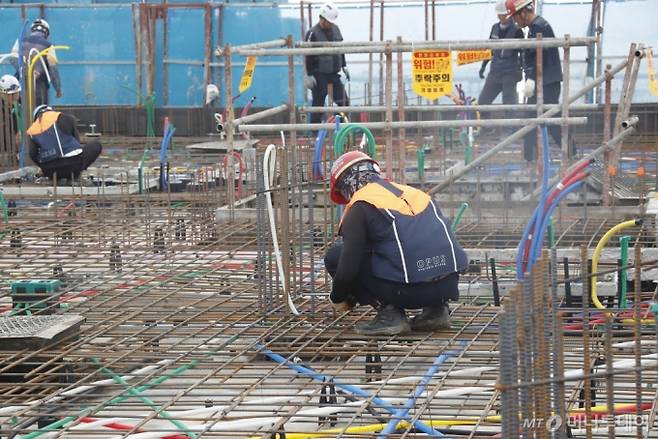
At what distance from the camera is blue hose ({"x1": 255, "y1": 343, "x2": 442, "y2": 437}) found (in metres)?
5.48

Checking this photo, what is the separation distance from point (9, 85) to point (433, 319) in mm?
10481

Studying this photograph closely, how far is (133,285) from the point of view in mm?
8602

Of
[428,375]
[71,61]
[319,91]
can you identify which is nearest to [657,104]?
[319,91]

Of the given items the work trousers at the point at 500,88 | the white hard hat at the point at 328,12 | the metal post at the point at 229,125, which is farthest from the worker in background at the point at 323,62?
the metal post at the point at 229,125

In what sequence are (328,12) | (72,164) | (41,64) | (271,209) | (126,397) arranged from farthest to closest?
(41,64)
(328,12)
(72,164)
(271,209)
(126,397)

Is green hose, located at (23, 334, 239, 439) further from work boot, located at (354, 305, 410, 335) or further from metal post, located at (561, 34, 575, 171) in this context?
metal post, located at (561, 34, 575, 171)

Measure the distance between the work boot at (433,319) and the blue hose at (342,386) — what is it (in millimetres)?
785

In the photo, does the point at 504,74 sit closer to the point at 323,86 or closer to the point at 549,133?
the point at 549,133

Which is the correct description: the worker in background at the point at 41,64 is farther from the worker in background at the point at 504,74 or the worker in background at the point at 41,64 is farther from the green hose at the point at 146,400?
the green hose at the point at 146,400

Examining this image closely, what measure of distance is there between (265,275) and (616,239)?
3.43m

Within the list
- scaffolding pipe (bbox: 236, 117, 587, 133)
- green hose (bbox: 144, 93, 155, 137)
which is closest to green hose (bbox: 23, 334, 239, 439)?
scaffolding pipe (bbox: 236, 117, 587, 133)

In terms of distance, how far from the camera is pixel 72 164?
45.4 ft

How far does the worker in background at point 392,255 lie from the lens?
6.77 meters

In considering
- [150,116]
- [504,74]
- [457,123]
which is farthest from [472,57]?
[150,116]
